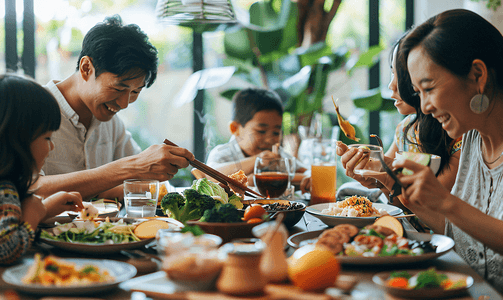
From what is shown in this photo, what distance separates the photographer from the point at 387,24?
4414 millimetres

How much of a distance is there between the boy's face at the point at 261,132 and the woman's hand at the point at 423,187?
180cm

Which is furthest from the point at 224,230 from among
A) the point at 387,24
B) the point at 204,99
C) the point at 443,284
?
the point at 387,24

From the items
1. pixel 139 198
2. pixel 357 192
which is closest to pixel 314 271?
pixel 139 198

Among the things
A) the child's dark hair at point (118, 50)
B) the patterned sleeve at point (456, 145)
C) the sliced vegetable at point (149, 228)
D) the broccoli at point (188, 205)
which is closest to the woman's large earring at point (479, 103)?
the patterned sleeve at point (456, 145)

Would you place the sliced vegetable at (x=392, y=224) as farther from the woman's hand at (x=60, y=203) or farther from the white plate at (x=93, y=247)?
the woman's hand at (x=60, y=203)

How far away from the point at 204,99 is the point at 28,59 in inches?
66.0

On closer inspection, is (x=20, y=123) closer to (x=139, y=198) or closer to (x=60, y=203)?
(x=60, y=203)

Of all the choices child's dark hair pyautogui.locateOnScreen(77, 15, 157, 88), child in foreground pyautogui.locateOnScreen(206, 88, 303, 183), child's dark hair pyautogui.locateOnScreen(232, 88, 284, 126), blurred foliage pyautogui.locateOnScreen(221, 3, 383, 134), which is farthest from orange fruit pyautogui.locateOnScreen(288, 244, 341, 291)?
blurred foliage pyautogui.locateOnScreen(221, 3, 383, 134)

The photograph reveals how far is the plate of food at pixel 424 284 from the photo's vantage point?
2.71ft

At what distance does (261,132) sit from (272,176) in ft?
3.34

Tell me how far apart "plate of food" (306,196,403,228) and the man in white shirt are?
588mm

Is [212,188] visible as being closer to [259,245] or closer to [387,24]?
[259,245]

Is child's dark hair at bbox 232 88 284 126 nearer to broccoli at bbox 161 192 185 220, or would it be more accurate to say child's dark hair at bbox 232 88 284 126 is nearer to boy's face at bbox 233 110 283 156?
boy's face at bbox 233 110 283 156

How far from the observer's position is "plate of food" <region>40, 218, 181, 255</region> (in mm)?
1075
